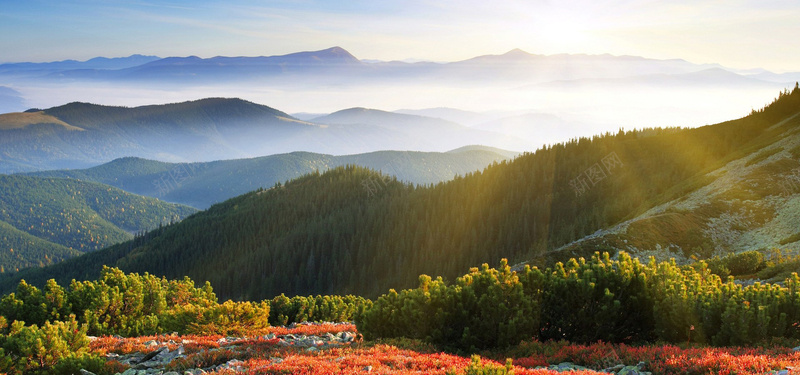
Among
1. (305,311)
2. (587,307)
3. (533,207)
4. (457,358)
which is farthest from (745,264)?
(533,207)

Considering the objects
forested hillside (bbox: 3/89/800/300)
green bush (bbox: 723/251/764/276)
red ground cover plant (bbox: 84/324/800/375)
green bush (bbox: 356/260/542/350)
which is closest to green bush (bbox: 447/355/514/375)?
red ground cover plant (bbox: 84/324/800/375)

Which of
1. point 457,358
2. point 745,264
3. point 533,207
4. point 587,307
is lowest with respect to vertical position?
point 533,207

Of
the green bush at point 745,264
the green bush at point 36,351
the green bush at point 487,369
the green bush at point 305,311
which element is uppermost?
the green bush at point 487,369

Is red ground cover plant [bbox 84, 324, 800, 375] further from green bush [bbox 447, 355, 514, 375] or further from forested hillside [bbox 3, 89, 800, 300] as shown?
forested hillside [bbox 3, 89, 800, 300]

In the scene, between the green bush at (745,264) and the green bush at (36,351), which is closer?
the green bush at (36,351)

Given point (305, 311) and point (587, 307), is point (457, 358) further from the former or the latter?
point (305, 311)

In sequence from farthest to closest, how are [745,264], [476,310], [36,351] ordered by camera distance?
[745,264] → [476,310] → [36,351]

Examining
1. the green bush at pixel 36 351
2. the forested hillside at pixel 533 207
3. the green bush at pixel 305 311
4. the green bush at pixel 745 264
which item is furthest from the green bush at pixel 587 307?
the forested hillside at pixel 533 207

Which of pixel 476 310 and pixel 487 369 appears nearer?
pixel 487 369

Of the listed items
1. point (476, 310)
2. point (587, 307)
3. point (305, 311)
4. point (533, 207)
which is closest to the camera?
point (587, 307)

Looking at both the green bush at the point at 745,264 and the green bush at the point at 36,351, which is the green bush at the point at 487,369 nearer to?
the green bush at the point at 36,351

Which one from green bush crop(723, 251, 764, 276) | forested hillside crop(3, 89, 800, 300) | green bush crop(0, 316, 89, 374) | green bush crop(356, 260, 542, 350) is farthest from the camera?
forested hillside crop(3, 89, 800, 300)

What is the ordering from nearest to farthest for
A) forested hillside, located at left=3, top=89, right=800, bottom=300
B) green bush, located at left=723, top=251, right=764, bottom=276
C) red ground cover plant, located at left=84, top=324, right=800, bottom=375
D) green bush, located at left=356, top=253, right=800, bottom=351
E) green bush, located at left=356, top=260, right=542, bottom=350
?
red ground cover plant, located at left=84, top=324, right=800, bottom=375 < green bush, located at left=356, top=253, right=800, bottom=351 < green bush, located at left=356, top=260, right=542, bottom=350 < green bush, located at left=723, top=251, right=764, bottom=276 < forested hillside, located at left=3, top=89, right=800, bottom=300

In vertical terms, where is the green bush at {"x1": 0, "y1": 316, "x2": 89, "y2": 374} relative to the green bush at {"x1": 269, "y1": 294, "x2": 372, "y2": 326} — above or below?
above
